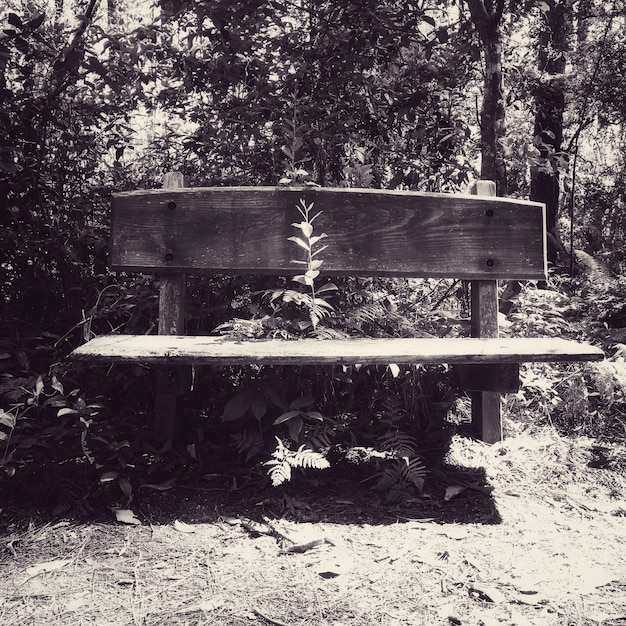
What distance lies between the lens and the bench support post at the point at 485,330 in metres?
3.04

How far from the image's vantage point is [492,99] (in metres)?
4.23

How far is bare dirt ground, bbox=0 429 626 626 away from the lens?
1738 mm

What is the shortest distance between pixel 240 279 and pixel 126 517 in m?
1.59

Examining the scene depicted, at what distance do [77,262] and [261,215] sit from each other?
4.01 ft

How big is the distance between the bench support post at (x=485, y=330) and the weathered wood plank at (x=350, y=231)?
0.09 meters

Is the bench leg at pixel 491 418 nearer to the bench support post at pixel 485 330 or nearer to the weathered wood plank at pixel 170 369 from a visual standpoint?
the bench support post at pixel 485 330

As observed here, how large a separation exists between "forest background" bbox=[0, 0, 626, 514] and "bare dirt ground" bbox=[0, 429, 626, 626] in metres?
0.23

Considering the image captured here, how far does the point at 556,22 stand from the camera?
272 inches

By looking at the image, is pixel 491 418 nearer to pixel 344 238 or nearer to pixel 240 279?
pixel 344 238

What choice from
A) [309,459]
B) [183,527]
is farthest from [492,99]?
[183,527]

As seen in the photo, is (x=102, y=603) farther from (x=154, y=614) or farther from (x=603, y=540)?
(x=603, y=540)

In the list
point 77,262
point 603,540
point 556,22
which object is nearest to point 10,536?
point 77,262

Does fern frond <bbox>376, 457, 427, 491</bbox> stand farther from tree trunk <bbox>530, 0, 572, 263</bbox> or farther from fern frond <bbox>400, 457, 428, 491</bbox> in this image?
tree trunk <bbox>530, 0, 572, 263</bbox>

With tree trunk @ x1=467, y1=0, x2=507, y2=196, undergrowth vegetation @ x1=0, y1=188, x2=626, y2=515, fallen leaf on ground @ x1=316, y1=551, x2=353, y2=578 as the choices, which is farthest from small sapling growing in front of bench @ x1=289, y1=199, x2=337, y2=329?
tree trunk @ x1=467, y1=0, x2=507, y2=196
